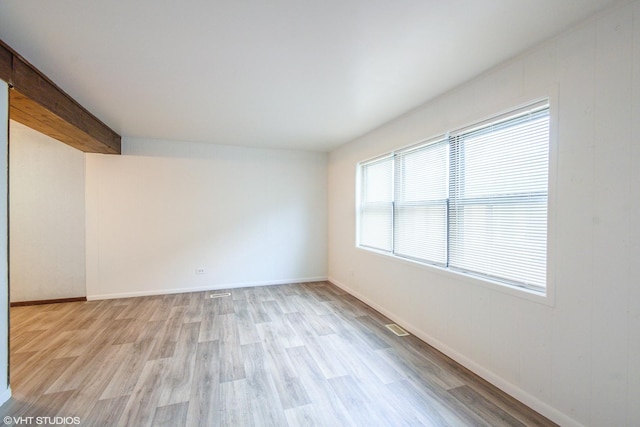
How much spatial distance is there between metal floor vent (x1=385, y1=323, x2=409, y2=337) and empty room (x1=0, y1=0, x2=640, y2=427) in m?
0.06

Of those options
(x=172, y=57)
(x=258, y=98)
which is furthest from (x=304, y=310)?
(x=172, y=57)

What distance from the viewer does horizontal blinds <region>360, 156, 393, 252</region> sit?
3727mm

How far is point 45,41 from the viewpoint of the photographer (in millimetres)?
1866

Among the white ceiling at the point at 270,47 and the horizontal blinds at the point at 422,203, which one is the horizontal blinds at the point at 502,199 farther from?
the white ceiling at the point at 270,47

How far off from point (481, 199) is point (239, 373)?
2.63 metres

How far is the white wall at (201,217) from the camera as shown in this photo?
4312 mm

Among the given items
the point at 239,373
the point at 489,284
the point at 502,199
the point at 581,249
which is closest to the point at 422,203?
the point at 502,199

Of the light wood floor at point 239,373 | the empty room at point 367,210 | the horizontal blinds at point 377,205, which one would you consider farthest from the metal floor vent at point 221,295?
the horizontal blinds at point 377,205

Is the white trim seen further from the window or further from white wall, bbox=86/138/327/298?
the window

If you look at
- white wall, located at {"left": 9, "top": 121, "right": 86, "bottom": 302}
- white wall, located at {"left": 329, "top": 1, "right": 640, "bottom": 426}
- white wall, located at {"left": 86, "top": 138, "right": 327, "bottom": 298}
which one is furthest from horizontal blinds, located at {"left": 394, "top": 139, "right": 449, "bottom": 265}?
white wall, located at {"left": 9, "top": 121, "right": 86, "bottom": 302}

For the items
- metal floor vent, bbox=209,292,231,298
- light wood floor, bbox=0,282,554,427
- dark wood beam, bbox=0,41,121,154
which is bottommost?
metal floor vent, bbox=209,292,231,298

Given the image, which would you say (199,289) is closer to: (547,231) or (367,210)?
(367,210)

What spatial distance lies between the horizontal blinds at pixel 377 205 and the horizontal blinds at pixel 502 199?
113 centimetres

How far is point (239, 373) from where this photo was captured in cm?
233
